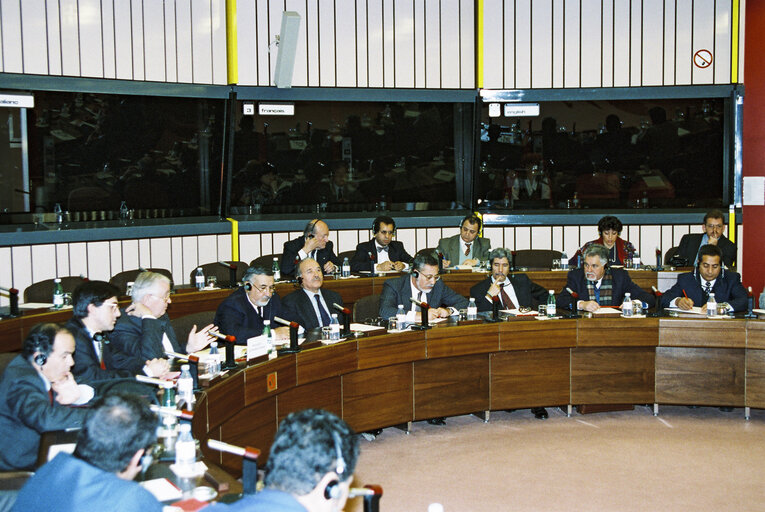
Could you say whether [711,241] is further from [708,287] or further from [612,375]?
[612,375]

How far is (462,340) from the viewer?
588 centimetres

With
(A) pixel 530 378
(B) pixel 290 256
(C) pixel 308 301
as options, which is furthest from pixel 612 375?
(B) pixel 290 256

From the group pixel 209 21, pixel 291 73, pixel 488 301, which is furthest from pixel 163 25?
pixel 488 301

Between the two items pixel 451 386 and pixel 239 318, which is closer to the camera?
pixel 239 318

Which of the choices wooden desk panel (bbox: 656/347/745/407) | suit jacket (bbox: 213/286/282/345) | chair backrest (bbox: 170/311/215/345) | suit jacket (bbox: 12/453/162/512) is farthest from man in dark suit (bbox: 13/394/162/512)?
wooden desk panel (bbox: 656/347/745/407)

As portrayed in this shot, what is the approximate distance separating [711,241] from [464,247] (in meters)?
2.25

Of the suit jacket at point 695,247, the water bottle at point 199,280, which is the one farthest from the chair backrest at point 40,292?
the suit jacket at point 695,247

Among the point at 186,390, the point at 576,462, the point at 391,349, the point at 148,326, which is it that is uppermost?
the point at 148,326

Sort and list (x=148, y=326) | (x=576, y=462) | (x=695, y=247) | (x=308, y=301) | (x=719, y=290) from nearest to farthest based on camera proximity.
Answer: (x=148, y=326)
(x=576, y=462)
(x=308, y=301)
(x=719, y=290)
(x=695, y=247)

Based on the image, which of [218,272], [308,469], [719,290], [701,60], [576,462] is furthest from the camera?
[701,60]

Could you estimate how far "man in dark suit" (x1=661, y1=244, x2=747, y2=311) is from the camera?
20.9 feet

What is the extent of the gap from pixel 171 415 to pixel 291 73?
208 inches

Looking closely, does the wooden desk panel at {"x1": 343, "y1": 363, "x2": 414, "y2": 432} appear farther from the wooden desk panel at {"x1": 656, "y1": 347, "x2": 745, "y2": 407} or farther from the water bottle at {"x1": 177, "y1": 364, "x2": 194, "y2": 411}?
the wooden desk panel at {"x1": 656, "y1": 347, "x2": 745, "y2": 407}

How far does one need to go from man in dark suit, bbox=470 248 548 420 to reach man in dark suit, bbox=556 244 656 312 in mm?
251
